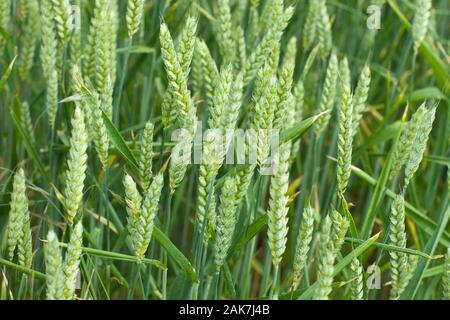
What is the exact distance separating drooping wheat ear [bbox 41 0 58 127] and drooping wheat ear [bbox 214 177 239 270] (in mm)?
364

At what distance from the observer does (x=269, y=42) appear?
44.2 inches

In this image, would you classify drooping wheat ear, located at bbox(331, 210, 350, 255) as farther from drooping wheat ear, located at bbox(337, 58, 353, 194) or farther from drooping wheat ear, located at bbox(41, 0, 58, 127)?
drooping wheat ear, located at bbox(41, 0, 58, 127)

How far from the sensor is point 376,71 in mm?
1684

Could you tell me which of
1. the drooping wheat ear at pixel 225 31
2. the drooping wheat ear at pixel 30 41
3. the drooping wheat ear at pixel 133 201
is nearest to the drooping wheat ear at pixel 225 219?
the drooping wheat ear at pixel 133 201

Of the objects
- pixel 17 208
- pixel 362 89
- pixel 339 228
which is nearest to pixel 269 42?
pixel 362 89

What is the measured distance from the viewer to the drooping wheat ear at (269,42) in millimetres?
1122

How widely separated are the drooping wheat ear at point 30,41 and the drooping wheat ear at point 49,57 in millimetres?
164

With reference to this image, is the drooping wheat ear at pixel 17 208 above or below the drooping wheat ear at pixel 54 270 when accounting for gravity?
above

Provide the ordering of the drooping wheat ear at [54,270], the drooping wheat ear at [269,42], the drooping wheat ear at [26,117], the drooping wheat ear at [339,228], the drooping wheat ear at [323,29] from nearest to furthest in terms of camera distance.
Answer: the drooping wheat ear at [54,270], the drooping wheat ear at [339,228], the drooping wheat ear at [269,42], the drooping wheat ear at [26,117], the drooping wheat ear at [323,29]

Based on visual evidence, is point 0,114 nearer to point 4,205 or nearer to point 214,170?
point 4,205

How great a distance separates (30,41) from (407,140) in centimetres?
68

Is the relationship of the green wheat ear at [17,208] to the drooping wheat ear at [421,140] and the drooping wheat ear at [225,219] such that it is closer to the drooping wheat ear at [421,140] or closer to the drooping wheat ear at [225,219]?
the drooping wheat ear at [225,219]

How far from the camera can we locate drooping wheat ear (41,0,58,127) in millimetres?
1229

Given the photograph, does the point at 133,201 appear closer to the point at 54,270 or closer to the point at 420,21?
the point at 54,270
